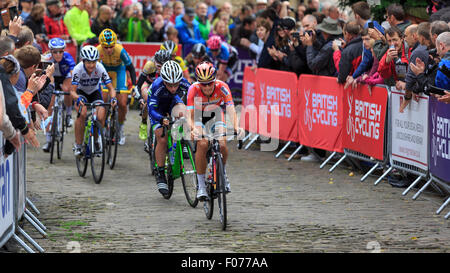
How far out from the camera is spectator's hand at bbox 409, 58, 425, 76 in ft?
36.2

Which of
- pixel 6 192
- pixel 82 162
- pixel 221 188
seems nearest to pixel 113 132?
pixel 82 162

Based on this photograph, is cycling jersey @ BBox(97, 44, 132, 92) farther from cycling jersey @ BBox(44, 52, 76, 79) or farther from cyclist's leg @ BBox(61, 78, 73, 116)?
cyclist's leg @ BBox(61, 78, 73, 116)

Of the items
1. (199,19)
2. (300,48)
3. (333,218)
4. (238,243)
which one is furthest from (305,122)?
(199,19)

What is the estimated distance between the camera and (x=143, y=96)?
13.5 m

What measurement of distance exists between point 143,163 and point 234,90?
8371 mm

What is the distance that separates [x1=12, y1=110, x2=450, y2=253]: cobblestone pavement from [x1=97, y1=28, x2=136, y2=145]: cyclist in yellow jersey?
4.52 feet

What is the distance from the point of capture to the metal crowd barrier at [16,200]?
25.5 feet

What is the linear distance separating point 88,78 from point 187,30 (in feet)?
32.7

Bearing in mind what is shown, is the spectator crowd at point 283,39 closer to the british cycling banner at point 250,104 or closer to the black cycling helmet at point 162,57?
the british cycling banner at point 250,104

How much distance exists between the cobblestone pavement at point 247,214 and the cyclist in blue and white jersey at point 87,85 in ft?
2.59

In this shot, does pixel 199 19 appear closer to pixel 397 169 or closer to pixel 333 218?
pixel 397 169

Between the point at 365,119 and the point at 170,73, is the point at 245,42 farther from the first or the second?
the point at 170,73

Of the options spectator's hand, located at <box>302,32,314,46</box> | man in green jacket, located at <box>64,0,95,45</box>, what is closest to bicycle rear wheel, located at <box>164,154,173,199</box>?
spectator's hand, located at <box>302,32,314,46</box>

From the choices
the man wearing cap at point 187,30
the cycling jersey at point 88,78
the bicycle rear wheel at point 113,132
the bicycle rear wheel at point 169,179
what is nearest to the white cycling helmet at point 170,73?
the bicycle rear wheel at point 169,179
